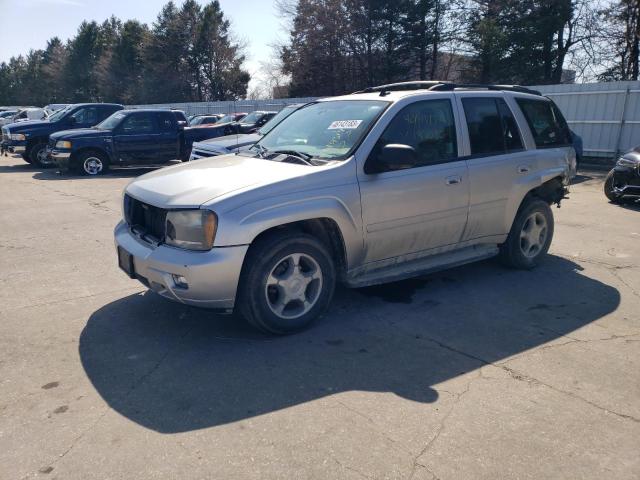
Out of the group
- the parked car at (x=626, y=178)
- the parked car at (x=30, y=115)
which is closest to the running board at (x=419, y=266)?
the parked car at (x=626, y=178)

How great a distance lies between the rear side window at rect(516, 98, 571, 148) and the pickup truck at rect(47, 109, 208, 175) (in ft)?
36.9

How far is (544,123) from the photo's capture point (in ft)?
19.9

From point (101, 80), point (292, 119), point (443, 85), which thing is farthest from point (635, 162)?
point (101, 80)

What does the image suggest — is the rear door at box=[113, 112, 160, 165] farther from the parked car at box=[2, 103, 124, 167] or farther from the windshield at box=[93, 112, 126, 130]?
the parked car at box=[2, 103, 124, 167]

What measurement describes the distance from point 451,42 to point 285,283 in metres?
34.9

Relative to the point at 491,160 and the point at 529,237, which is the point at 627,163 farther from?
the point at 491,160

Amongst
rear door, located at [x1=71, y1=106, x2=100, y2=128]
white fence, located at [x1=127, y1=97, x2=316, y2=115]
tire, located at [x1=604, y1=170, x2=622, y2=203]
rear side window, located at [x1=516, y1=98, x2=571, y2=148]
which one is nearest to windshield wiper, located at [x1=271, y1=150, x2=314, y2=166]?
rear side window, located at [x1=516, y1=98, x2=571, y2=148]

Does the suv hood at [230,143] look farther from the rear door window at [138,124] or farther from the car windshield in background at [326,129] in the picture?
the rear door window at [138,124]

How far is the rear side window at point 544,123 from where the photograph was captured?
19.3 feet

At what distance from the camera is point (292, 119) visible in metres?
5.52

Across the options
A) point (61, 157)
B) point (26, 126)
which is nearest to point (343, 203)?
point (61, 157)

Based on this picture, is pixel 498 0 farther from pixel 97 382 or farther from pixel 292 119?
pixel 97 382

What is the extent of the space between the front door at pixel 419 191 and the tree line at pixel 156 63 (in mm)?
51816

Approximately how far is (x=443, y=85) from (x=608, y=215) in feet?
19.0
